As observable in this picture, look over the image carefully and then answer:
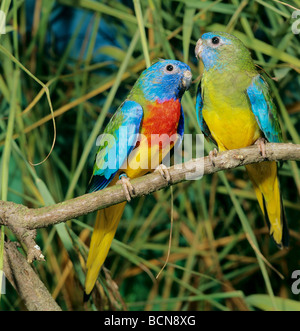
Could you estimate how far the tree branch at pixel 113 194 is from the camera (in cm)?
87

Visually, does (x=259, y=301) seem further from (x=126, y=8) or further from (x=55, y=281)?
(x=126, y=8)

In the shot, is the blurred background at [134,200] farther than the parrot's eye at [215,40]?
Yes

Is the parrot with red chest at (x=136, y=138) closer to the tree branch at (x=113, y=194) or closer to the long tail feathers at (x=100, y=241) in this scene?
the long tail feathers at (x=100, y=241)

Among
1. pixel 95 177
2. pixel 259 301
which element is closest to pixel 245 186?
pixel 259 301

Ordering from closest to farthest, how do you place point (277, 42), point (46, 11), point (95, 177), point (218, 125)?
point (95, 177) → point (218, 125) → point (277, 42) → point (46, 11)

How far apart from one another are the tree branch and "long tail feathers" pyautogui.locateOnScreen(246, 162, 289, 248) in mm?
331

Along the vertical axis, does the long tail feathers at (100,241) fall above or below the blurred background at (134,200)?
below

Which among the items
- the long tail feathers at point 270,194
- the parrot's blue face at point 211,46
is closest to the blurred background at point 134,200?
Result: the long tail feathers at point 270,194

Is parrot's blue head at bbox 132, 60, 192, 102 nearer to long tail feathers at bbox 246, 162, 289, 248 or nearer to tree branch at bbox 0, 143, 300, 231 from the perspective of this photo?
tree branch at bbox 0, 143, 300, 231

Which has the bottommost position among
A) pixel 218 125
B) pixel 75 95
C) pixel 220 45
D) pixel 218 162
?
pixel 218 162

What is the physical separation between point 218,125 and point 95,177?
366 mm

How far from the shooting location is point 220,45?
42.8 inches

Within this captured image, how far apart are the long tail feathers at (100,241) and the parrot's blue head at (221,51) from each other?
17.5 inches

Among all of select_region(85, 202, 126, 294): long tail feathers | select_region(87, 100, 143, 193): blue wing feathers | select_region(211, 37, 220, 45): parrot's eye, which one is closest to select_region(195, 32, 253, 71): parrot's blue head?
select_region(211, 37, 220, 45): parrot's eye
